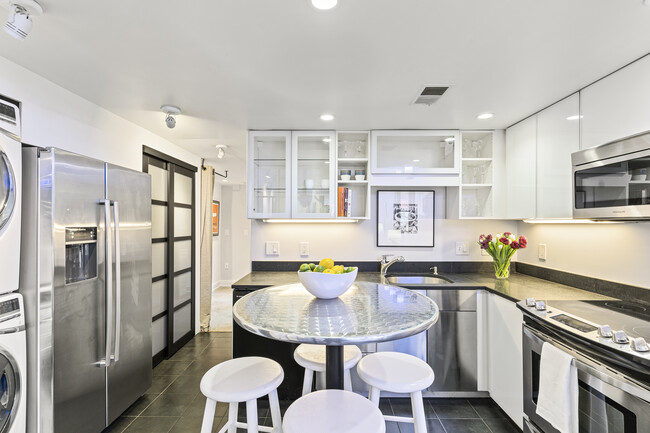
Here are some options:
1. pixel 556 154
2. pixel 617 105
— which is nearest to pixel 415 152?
pixel 556 154

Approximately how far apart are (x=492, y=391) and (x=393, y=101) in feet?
7.42

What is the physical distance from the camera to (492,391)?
92.1 inches

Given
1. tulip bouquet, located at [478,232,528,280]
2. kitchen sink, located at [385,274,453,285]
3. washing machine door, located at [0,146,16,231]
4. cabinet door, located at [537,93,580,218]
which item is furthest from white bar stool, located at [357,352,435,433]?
washing machine door, located at [0,146,16,231]

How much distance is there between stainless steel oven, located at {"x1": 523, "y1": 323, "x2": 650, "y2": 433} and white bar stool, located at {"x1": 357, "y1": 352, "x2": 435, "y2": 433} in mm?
656

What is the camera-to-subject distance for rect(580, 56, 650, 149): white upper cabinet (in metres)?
1.55

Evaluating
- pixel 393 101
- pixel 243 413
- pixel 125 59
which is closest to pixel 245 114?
pixel 125 59

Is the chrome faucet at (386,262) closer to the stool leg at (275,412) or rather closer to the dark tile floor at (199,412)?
the dark tile floor at (199,412)

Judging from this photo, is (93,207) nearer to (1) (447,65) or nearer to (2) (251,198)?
(2) (251,198)

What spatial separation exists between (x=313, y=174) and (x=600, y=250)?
2206mm

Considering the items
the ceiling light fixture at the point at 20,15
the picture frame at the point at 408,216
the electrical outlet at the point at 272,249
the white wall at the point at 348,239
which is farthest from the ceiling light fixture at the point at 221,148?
the ceiling light fixture at the point at 20,15

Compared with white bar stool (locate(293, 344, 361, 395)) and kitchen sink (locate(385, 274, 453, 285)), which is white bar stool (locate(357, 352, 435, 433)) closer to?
white bar stool (locate(293, 344, 361, 395))

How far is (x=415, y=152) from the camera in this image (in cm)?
295

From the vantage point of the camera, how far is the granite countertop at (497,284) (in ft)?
6.80

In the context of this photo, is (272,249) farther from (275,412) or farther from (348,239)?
(275,412)
